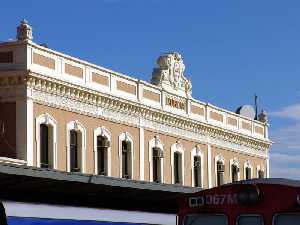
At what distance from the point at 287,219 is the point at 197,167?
1178 inches

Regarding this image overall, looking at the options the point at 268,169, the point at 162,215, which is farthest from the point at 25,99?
the point at 268,169

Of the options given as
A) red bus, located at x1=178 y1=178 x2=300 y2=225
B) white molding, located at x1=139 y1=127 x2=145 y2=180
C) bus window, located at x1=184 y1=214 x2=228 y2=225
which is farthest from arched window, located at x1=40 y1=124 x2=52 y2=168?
bus window, located at x1=184 y1=214 x2=228 y2=225

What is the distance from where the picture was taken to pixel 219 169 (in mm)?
41844

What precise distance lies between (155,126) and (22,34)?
955 cm

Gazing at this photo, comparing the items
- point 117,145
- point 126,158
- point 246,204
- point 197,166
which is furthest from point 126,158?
point 246,204

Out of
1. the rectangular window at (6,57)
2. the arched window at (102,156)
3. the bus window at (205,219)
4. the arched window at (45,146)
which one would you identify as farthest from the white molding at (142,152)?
the bus window at (205,219)

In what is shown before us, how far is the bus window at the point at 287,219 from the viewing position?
973cm

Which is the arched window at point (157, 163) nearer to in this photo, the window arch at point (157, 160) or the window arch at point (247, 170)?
the window arch at point (157, 160)

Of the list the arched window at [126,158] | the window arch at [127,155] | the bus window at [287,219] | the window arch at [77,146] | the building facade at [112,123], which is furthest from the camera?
the arched window at [126,158]

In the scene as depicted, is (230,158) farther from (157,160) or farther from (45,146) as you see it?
(45,146)

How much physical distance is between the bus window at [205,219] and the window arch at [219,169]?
30879 mm

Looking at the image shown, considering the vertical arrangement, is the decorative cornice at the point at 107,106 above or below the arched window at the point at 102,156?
above

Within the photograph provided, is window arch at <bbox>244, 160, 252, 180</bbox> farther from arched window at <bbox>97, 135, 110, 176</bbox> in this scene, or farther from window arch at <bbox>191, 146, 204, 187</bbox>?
arched window at <bbox>97, 135, 110, 176</bbox>

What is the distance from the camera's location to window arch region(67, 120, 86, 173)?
30344 millimetres
